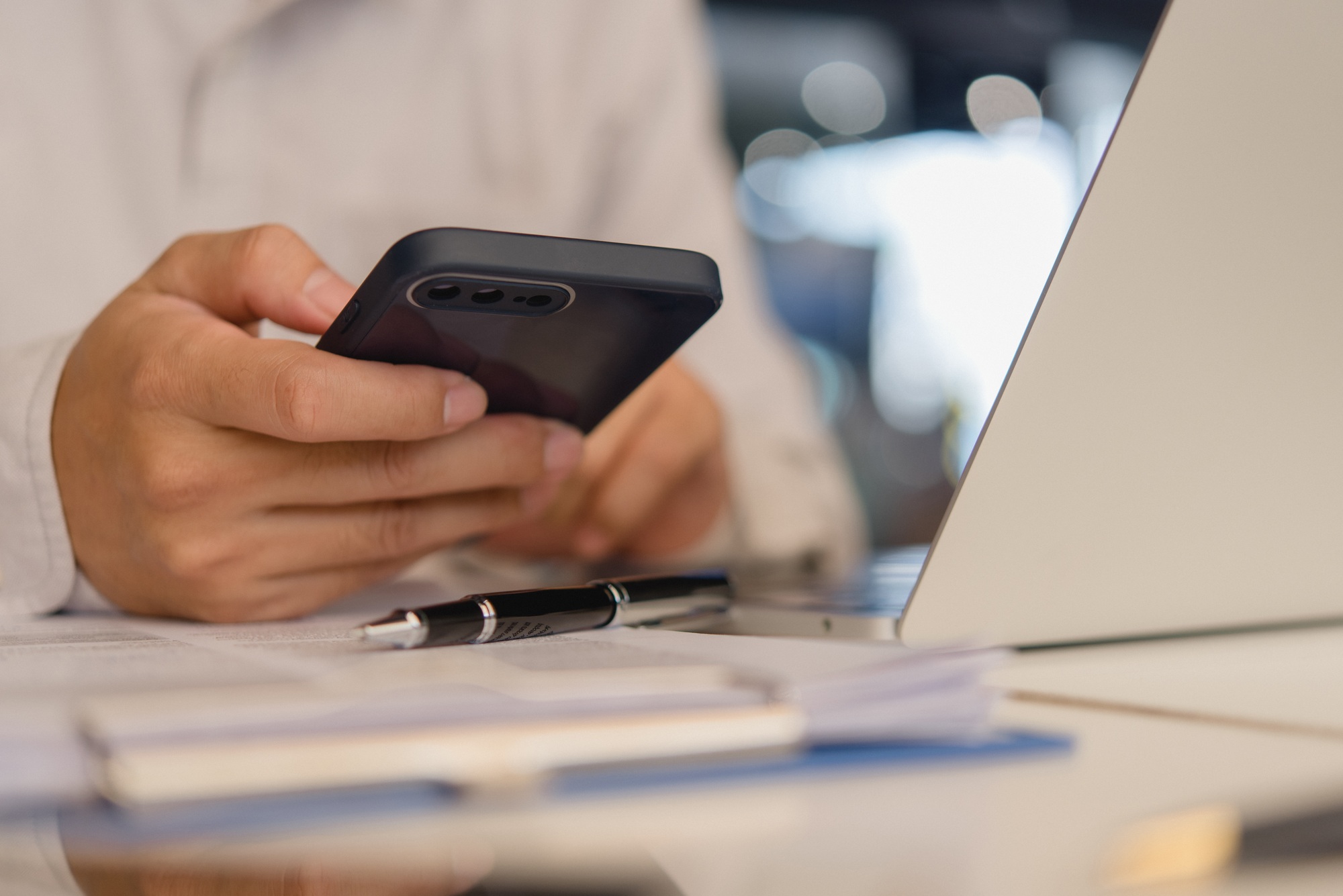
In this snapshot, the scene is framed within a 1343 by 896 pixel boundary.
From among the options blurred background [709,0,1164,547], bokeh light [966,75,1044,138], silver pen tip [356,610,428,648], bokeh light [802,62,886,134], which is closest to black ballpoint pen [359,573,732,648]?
silver pen tip [356,610,428,648]

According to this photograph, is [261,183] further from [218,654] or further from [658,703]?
[658,703]

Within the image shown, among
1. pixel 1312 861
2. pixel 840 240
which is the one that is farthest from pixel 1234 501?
pixel 840 240

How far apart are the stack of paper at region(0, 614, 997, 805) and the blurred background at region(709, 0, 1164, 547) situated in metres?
3.51

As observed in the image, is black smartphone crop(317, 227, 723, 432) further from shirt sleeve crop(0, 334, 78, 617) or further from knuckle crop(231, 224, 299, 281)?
shirt sleeve crop(0, 334, 78, 617)

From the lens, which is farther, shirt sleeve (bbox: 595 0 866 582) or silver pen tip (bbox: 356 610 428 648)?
shirt sleeve (bbox: 595 0 866 582)

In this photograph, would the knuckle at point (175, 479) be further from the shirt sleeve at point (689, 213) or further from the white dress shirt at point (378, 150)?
the shirt sleeve at point (689, 213)

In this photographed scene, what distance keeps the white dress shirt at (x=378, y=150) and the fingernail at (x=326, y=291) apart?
0.14 m

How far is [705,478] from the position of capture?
81 centimetres

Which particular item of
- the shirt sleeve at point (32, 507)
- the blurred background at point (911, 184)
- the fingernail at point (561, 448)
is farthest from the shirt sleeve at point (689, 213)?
the blurred background at point (911, 184)

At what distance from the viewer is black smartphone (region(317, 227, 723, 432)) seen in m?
0.26

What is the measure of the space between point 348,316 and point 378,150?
1.97ft

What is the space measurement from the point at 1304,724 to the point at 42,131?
0.81 m

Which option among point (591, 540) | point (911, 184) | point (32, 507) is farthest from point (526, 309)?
point (911, 184)

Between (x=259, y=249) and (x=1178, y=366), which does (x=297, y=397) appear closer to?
(x=259, y=249)
